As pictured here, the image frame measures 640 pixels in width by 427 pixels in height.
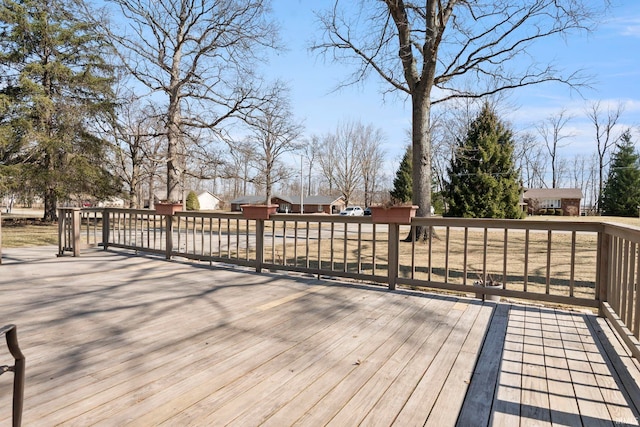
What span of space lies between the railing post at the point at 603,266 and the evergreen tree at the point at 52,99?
1557 centimetres

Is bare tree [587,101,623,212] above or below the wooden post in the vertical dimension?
above

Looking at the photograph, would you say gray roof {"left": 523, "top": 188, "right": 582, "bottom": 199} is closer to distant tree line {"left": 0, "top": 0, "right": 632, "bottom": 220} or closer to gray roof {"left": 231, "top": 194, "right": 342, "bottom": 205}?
gray roof {"left": 231, "top": 194, "right": 342, "bottom": 205}

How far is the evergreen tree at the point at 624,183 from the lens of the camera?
93.8ft

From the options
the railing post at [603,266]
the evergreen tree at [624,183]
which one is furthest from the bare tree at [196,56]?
the evergreen tree at [624,183]

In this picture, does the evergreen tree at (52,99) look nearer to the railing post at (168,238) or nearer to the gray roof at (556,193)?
the railing post at (168,238)

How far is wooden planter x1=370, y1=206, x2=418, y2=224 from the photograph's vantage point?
382cm

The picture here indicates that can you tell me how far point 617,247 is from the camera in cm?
266

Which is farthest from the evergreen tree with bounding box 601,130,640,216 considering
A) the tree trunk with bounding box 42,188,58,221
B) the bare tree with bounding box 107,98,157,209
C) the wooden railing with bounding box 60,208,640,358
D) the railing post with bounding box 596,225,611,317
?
the tree trunk with bounding box 42,188,58,221

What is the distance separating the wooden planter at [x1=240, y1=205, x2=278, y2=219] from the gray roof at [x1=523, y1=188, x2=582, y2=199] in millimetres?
39521

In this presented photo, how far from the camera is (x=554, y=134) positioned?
112 feet

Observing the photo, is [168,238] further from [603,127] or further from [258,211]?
[603,127]

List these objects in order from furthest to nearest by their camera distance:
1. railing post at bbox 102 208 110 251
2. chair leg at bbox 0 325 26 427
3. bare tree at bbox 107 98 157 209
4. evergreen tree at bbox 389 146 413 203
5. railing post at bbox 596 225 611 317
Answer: evergreen tree at bbox 389 146 413 203, bare tree at bbox 107 98 157 209, railing post at bbox 102 208 110 251, railing post at bbox 596 225 611 317, chair leg at bbox 0 325 26 427

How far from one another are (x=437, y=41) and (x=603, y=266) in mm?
6612

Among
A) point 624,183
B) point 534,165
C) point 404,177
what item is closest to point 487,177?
point 404,177
